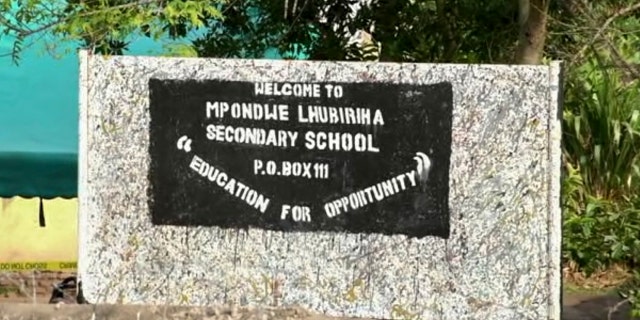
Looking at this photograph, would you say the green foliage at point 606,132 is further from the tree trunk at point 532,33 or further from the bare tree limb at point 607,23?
the tree trunk at point 532,33

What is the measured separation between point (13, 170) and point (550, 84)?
17.9 ft

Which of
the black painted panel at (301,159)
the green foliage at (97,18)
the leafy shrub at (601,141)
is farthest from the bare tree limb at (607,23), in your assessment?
the leafy shrub at (601,141)

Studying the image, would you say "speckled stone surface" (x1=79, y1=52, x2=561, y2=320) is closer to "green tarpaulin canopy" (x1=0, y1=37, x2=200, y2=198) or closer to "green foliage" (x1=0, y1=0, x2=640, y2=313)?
"green foliage" (x1=0, y1=0, x2=640, y2=313)

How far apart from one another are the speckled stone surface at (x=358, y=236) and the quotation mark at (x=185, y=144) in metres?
0.18

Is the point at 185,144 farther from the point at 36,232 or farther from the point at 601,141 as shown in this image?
the point at 601,141

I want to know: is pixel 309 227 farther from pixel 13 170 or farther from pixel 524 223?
pixel 13 170

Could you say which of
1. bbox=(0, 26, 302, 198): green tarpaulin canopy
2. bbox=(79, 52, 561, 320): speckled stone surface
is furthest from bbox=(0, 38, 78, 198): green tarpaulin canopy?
bbox=(79, 52, 561, 320): speckled stone surface

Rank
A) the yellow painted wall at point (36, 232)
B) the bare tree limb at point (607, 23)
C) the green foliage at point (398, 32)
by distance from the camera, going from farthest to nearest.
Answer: the yellow painted wall at point (36, 232), the bare tree limb at point (607, 23), the green foliage at point (398, 32)

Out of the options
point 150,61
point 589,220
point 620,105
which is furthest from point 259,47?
point 620,105

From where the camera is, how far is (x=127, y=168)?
5359mm

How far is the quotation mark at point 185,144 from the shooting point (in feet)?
17.4

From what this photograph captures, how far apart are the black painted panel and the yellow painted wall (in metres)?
3.36

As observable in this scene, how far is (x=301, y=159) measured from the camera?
17.0ft

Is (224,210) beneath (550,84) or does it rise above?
beneath
